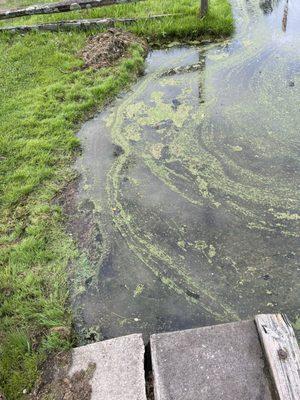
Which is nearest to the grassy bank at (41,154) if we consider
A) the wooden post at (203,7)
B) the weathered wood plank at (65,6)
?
the wooden post at (203,7)

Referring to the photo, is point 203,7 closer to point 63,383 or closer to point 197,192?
point 197,192

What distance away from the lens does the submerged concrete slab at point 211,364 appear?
8.63 ft

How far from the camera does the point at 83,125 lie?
5.58m

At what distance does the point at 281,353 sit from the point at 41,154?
11.7 ft

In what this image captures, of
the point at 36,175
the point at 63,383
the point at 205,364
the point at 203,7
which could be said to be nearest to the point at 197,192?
the point at 36,175

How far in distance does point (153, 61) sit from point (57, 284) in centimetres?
448

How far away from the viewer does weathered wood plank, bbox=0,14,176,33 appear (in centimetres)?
743

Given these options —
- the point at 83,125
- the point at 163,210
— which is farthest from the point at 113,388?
the point at 83,125

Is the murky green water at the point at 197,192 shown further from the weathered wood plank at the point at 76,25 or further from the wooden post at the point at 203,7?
the weathered wood plank at the point at 76,25

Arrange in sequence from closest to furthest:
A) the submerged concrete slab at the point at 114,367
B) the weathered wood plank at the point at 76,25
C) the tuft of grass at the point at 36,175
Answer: the submerged concrete slab at the point at 114,367 < the tuft of grass at the point at 36,175 < the weathered wood plank at the point at 76,25

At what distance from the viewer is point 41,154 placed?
502 cm

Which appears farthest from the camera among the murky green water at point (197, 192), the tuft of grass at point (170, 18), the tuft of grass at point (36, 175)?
the tuft of grass at point (170, 18)

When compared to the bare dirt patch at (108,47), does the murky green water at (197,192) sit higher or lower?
lower

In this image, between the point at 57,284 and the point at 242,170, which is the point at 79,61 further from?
the point at 57,284
